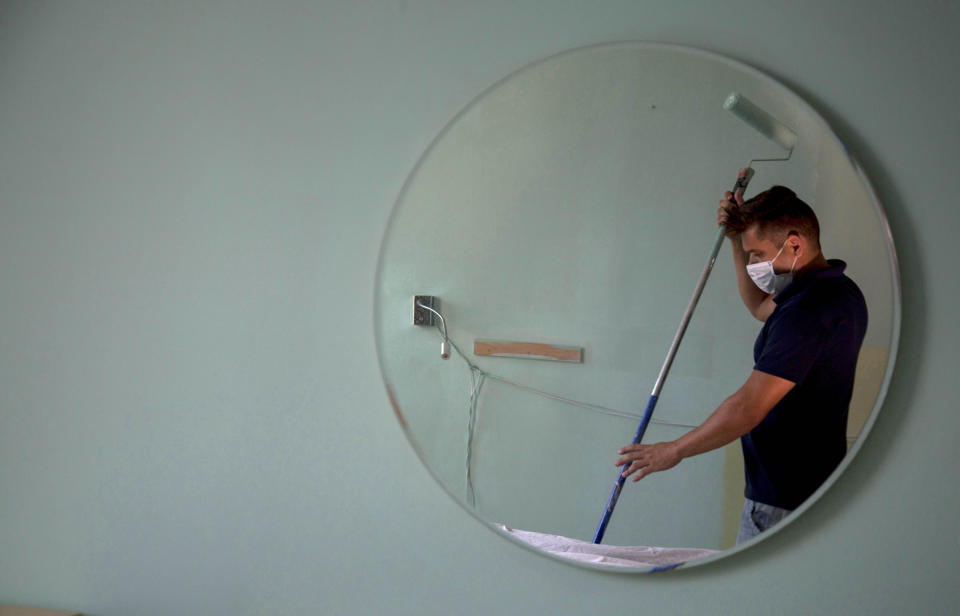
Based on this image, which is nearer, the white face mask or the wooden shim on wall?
the white face mask

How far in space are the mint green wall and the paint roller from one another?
0.10 metres

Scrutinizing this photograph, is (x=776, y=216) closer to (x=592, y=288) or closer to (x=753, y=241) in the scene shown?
(x=753, y=241)

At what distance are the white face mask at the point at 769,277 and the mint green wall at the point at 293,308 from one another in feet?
0.62

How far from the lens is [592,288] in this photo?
1.37 m

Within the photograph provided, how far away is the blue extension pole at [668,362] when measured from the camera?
129cm

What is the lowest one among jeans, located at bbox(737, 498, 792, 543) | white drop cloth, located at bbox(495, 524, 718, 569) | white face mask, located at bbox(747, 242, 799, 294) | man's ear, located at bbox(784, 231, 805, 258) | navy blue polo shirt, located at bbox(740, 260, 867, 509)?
white drop cloth, located at bbox(495, 524, 718, 569)

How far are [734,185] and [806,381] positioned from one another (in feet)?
1.16

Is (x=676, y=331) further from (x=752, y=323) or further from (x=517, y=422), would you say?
(x=517, y=422)

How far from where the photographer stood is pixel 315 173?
63.7 inches

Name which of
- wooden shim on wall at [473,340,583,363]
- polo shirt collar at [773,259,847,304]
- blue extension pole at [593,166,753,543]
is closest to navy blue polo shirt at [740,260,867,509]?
polo shirt collar at [773,259,847,304]

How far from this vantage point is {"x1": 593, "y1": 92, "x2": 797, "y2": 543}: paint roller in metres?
1.27

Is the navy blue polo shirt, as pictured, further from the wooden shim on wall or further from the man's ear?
the wooden shim on wall

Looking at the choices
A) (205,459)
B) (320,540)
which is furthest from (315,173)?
(320,540)

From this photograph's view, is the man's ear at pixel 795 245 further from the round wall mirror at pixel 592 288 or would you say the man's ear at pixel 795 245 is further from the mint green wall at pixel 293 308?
the mint green wall at pixel 293 308
